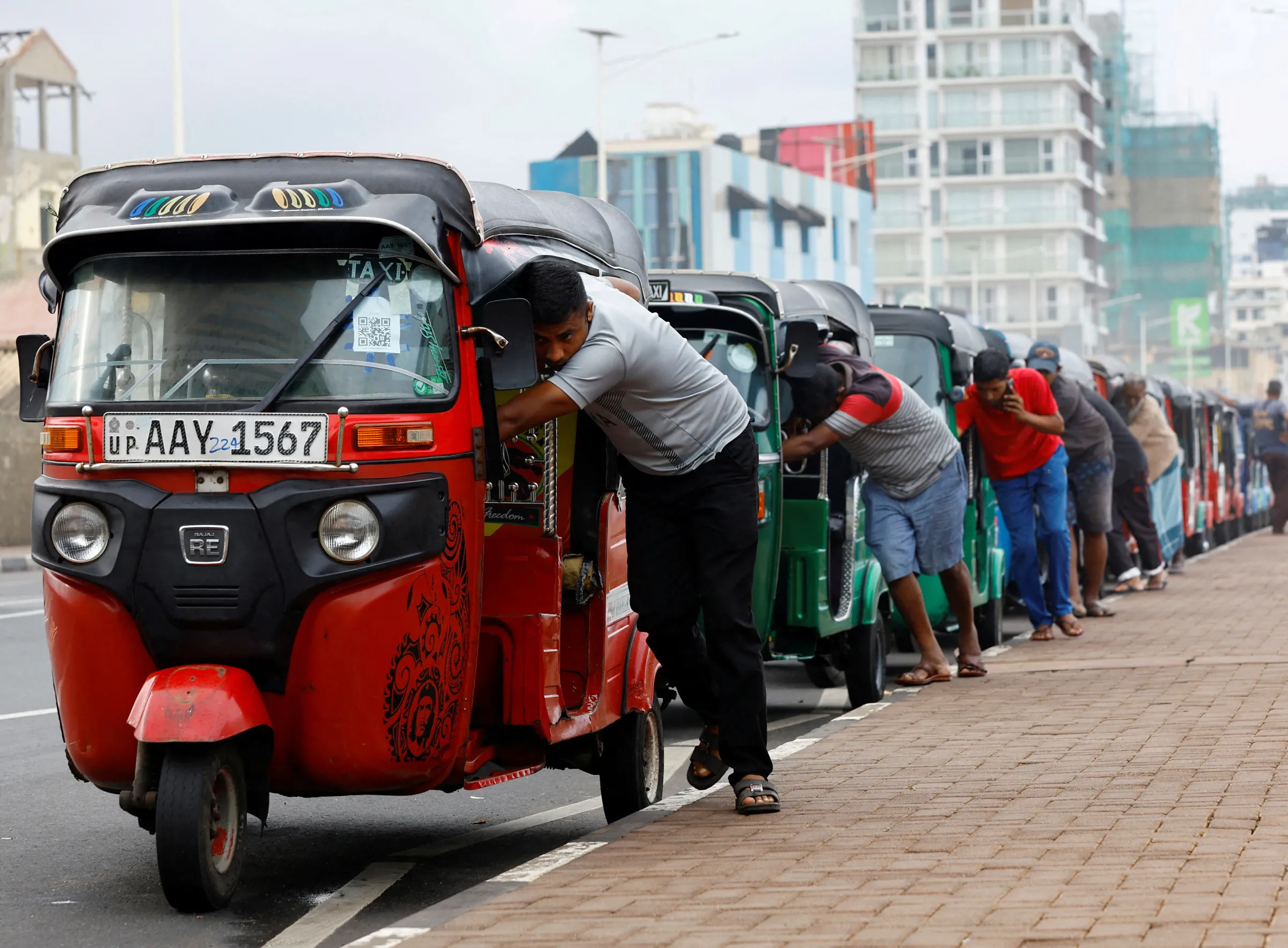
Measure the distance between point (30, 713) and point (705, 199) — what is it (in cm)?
6370

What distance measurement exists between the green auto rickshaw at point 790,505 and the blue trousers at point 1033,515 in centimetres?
195

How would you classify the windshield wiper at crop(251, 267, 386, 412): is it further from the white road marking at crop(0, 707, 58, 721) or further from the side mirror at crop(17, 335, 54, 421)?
the white road marking at crop(0, 707, 58, 721)

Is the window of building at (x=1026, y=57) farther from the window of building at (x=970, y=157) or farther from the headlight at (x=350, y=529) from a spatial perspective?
the headlight at (x=350, y=529)

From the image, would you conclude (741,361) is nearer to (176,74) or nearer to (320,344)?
(320,344)

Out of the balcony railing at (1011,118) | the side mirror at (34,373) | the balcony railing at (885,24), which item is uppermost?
the balcony railing at (885,24)

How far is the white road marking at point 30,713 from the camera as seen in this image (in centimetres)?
1062

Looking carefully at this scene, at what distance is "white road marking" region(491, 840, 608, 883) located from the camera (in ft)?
19.0

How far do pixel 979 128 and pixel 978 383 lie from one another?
366 ft

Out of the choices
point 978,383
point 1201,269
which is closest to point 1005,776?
point 978,383

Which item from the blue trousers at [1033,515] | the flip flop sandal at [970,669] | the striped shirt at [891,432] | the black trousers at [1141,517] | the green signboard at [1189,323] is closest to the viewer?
the striped shirt at [891,432]

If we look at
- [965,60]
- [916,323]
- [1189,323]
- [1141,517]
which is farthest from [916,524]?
[965,60]

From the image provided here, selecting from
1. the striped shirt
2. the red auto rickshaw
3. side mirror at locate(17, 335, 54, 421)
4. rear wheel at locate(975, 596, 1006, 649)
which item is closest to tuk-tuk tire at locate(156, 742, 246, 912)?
the red auto rickshaw

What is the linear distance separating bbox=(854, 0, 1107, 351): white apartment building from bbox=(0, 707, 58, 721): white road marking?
110 meters

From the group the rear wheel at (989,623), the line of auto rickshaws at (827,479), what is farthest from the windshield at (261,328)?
the rear wheel at (989,623)
